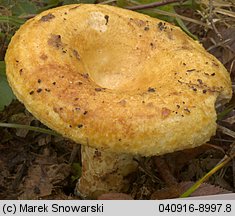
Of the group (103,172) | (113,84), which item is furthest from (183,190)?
(113,84)

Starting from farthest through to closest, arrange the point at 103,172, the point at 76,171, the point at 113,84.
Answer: the point at 76,171 → the point at 103,172 → the point at 113,84

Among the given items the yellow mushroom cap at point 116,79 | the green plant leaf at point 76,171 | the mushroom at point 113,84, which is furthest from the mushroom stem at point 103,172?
the yellow mushroom cap at point 116,79

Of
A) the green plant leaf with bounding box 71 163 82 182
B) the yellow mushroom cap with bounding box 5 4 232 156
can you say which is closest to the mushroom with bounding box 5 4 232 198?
the yellow mushroom cap with bounding box 5 4 232 156

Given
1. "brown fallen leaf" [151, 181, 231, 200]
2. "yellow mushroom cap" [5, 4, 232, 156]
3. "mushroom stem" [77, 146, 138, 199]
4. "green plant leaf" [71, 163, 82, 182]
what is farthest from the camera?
"green plant leaf" [71, 163, 82, 182]

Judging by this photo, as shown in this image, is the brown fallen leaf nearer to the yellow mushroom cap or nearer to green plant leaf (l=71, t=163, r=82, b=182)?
the yellow mushroom cap

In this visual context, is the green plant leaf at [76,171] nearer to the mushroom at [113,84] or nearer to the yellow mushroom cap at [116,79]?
the mushroom at [113,84]

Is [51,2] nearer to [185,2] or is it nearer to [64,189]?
[185,2]

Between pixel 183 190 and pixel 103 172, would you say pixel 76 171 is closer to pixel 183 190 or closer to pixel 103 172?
pixel 103 172

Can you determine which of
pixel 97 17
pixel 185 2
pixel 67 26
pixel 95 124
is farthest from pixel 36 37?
pixel 185 2
